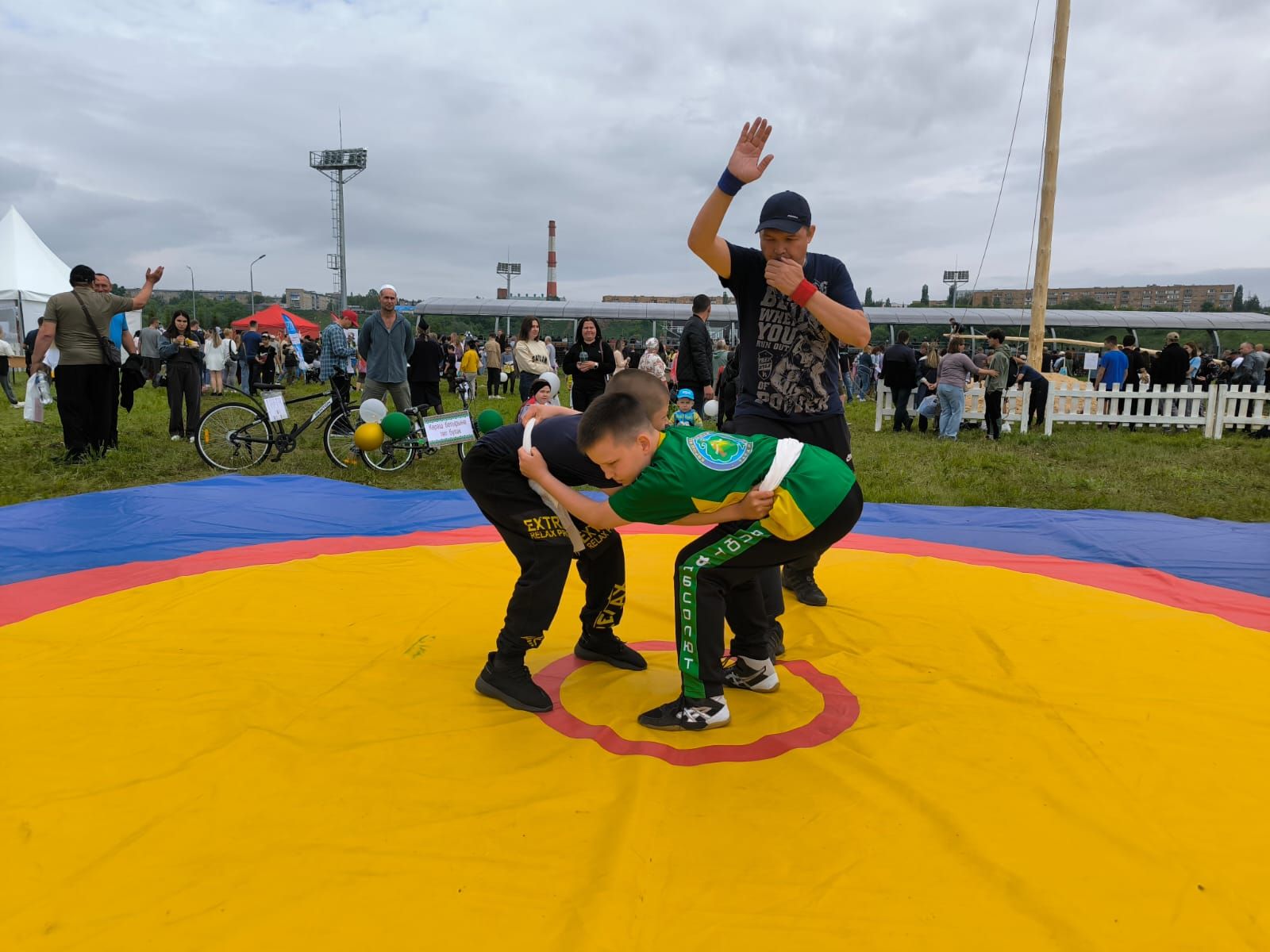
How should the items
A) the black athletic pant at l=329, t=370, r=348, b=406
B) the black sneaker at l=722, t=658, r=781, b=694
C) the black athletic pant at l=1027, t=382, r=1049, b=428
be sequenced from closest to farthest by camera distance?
the black sneaker at l=722, t=658, r=781, b=694, the black athletic pant at l=329, t=370, r=348, b=406, the black athletic pant at l=1027, t=382, r=1049, b=428

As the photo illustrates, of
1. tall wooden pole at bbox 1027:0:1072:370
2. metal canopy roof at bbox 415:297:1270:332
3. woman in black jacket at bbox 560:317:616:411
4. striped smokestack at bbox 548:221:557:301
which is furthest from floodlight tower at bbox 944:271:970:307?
woman in black jacket at bbox 560:317:616:411

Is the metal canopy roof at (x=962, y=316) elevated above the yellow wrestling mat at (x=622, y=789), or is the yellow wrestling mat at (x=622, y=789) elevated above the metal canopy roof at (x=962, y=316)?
the metal canopy roof at (x=962, y=316)

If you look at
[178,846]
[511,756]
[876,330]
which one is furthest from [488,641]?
[876,330]

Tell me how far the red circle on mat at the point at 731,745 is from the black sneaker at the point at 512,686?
53 millimetres

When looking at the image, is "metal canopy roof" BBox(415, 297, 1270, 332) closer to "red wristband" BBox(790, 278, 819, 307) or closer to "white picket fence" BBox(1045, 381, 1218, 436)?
"white picket fence" BBox(1045, 381, 1218, 436)

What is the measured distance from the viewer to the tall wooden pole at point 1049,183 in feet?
39.2

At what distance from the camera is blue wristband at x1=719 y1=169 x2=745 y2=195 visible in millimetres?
2902

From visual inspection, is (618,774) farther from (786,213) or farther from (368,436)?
(368,436)

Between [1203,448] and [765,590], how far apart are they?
9652 millimetres

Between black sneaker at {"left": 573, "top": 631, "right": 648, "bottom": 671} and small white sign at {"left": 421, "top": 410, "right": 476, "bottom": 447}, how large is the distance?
4936 mm

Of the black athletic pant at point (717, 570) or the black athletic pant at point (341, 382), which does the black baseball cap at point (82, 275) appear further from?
the black athletic pant at point (717, 570)

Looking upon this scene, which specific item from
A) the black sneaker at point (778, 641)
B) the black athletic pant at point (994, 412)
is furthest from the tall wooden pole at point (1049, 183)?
the black sneaker at point (778, 641)

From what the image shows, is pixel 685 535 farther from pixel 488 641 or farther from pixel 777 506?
pixel 777 506

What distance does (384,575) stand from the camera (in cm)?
430
